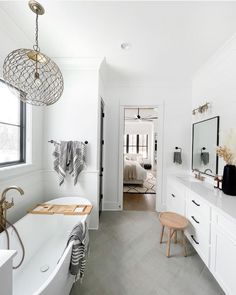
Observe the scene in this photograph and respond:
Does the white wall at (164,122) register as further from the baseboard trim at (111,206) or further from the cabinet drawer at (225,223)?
the cabinet drawer at (225,223)

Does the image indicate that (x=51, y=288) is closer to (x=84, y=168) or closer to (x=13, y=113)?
(x=84, y=168)

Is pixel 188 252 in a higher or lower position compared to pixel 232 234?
lower

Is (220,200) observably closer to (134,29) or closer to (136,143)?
(134,29)

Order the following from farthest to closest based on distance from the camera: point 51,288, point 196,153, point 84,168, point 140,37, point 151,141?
point 151,141 < point 196,153 < point 84,168 < point 140,37 < point 51,288

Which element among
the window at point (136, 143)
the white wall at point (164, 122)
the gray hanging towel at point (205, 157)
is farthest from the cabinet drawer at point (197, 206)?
the window at point (136, 143)

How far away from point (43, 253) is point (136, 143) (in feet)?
22.9

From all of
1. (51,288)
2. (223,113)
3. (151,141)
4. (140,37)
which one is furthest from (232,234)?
(151,141)

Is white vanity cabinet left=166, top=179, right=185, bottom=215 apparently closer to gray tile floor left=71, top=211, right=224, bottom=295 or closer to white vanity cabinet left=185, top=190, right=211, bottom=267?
white vanity cabinet left=185, top=190, right=211, bottom=267

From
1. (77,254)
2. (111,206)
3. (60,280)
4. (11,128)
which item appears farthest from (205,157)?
(11,128)

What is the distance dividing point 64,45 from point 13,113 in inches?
45.2

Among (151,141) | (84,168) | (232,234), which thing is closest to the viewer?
(232,234)

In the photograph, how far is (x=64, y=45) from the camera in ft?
6.89

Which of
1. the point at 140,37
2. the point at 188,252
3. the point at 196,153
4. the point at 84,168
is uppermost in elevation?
the point at 140,37

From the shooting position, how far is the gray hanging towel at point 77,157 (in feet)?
7.72
